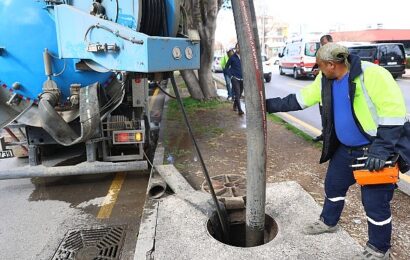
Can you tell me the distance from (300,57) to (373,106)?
1737cm

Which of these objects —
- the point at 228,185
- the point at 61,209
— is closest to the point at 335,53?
the point at 228,185

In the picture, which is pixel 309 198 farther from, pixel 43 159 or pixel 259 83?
pixel 43 159

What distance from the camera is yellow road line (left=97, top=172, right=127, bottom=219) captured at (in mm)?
4250

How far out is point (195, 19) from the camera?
949 centimetres

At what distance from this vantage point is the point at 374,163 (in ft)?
8.39

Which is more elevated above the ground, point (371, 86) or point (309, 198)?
point (371, 86)

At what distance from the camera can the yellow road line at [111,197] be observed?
4250mm

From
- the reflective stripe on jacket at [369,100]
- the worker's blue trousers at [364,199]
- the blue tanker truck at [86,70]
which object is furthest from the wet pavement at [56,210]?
the reflective stripe on jacket at [369,100]

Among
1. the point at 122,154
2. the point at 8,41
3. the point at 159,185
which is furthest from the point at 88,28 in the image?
the point at 122,154

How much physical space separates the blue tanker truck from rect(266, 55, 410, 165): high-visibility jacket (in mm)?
1286

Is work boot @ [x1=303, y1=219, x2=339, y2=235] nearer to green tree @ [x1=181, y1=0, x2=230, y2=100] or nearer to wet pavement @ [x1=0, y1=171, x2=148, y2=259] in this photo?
wet pavement @ [x1=0, y1=171, x2=148, y2=259]

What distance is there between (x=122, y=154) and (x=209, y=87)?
694 centimetres

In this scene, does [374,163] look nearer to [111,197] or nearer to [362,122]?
[362,122]

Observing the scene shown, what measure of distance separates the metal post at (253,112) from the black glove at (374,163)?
76 centimetres
